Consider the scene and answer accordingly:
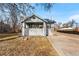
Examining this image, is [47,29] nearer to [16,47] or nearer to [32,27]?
[32,27]

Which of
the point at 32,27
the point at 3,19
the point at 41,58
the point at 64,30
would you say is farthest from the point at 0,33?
the point at 64,30

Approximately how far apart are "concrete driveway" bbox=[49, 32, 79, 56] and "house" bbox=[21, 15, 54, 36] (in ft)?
0.72

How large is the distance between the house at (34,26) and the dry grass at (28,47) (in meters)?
0.11

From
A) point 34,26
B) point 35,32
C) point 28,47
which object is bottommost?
point 28,47

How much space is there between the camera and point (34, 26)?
5512 millimetres

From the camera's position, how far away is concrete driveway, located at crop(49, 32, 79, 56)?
5.31m

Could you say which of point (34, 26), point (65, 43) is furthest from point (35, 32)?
point (65, 43)

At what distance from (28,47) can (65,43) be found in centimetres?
81

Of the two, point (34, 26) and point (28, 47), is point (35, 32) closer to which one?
point (34, 26)

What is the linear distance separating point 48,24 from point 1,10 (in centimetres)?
107

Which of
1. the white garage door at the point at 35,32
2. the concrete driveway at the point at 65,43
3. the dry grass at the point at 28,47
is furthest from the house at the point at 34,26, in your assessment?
the concrete driveway at the point at 65,43

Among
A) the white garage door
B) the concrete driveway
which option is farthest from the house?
the concrete driveway

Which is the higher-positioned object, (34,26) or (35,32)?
(34,26)

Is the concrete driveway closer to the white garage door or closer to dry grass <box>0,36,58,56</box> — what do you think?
dry grass <box>0,36,58,56</box>
